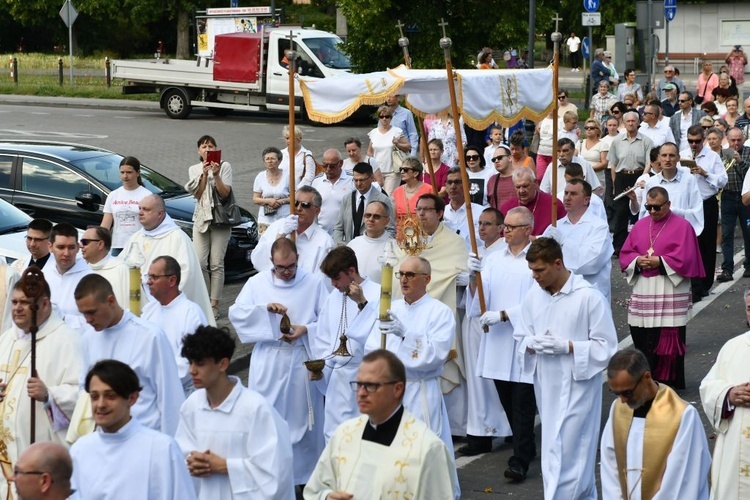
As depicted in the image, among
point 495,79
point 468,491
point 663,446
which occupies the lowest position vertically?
point 468,491

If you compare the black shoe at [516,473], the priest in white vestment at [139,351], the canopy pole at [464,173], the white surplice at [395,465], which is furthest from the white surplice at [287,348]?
the white surplice at [395,465]

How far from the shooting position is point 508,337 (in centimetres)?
984

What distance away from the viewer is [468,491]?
360 inches

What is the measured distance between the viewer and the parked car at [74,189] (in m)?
15.1

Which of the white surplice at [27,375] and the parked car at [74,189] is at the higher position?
the parked car at [74,189]

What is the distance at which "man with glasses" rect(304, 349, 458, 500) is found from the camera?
18.7 feet

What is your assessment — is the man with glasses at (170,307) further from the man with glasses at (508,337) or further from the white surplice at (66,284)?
the man with glasses at (508,337)

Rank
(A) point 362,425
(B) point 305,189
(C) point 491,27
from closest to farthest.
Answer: (A) point 362,425 → (B) point 305,189 → (C) point 491,27

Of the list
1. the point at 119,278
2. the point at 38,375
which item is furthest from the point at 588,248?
the point at 38,375

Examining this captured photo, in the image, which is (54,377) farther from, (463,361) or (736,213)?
(736,213)

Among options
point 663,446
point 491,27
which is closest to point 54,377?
point 663,446

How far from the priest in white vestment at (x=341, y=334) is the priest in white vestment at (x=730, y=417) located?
256cm

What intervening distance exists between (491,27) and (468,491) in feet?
59.5

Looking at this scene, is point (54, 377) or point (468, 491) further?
point (468, 491)
